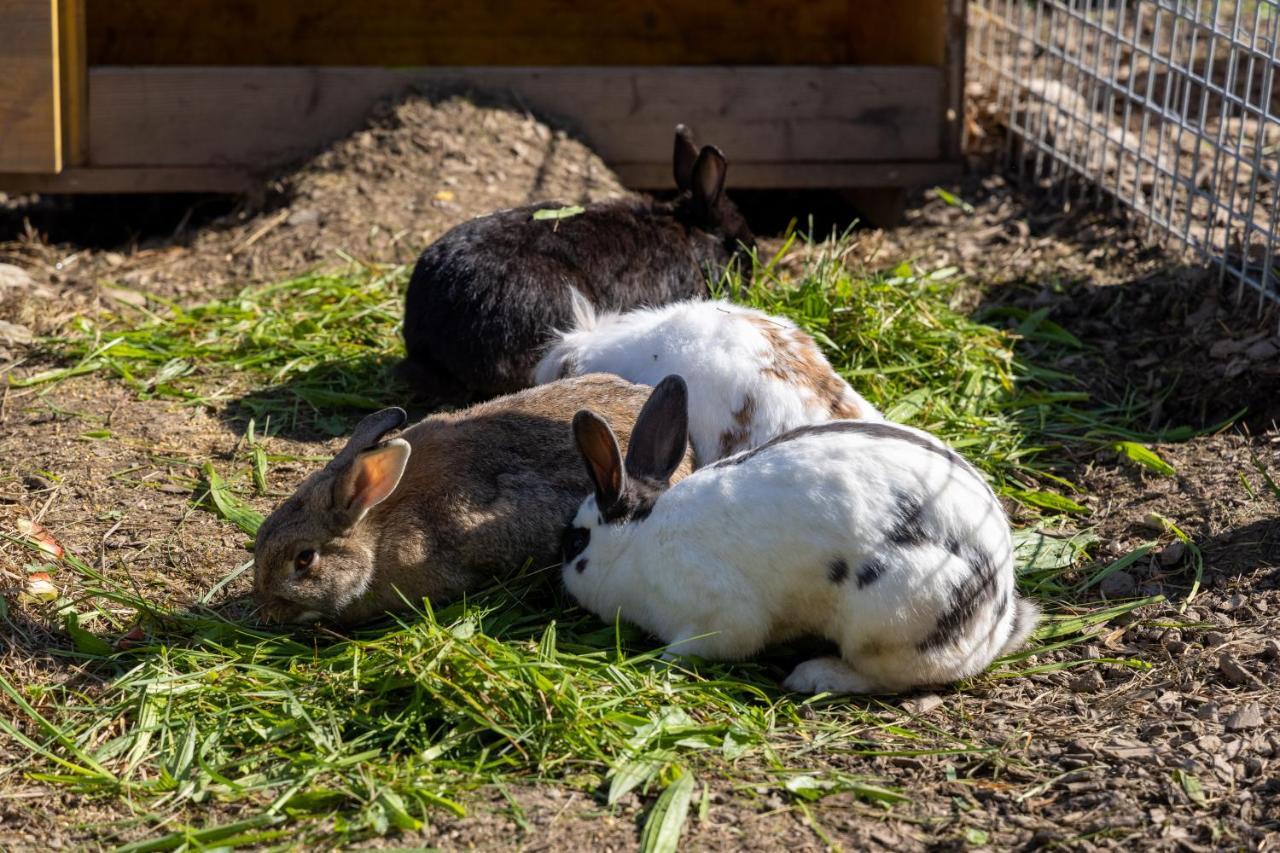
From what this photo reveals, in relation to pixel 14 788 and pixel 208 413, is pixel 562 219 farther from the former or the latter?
pixel 14 788

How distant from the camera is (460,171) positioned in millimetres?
6781

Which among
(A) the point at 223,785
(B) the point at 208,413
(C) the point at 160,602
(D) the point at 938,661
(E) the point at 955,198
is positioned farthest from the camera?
(E) the point at 955,198

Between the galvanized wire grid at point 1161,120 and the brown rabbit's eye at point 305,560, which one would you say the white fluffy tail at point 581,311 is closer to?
the brown rabbit's eye at point 305,560

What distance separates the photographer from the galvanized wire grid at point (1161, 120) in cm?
543

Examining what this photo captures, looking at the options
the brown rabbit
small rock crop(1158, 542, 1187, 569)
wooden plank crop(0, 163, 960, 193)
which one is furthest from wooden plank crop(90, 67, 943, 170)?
small rock crop(1158, 542, 1187, 569)

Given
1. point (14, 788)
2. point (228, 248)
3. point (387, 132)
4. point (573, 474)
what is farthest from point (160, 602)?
point (387, 132)

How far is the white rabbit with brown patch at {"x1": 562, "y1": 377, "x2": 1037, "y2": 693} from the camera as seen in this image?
3303mm

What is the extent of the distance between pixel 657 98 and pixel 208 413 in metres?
3.09

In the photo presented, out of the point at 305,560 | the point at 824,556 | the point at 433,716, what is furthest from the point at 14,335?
the point at 824,556

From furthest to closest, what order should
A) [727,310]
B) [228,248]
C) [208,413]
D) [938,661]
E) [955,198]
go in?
[955,198], [228,248], [208,413], [727,310], [938,661]

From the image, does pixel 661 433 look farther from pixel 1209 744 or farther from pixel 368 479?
pixel 1209 744

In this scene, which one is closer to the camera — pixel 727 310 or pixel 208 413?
pixel 727 310

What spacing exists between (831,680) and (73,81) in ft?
16.4

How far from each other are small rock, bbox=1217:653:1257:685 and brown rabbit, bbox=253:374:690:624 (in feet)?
4.74
